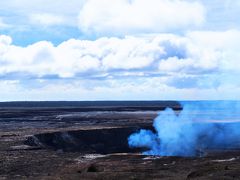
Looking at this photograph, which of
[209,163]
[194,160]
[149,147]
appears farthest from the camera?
[149,147]

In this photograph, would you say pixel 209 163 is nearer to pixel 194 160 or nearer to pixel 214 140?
pixel 194 160

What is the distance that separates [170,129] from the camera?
82.7 meters

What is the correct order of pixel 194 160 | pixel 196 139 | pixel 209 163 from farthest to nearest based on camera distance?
pixel 196 139, pixel 194 160, pixel 209 163

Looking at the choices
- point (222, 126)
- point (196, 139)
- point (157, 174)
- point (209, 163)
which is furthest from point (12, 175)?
point (222, 126)

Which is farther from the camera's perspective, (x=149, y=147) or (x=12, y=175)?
(x=149, y=147)

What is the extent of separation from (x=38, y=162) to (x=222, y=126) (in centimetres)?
5933

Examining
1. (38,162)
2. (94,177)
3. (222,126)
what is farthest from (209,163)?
(222,126)

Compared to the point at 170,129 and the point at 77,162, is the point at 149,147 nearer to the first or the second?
the point at 170,129

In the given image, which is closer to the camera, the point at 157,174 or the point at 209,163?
the point at 157,174

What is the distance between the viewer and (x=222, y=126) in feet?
327

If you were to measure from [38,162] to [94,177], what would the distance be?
39.1ft

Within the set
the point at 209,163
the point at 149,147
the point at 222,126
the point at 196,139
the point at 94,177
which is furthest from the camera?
the point at 222,126

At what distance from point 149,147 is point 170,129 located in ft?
41.2

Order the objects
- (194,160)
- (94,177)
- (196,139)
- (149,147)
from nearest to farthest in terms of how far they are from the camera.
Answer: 1. (94,177)
2. (194,160)
3. (149,147)
4. (196,139)
